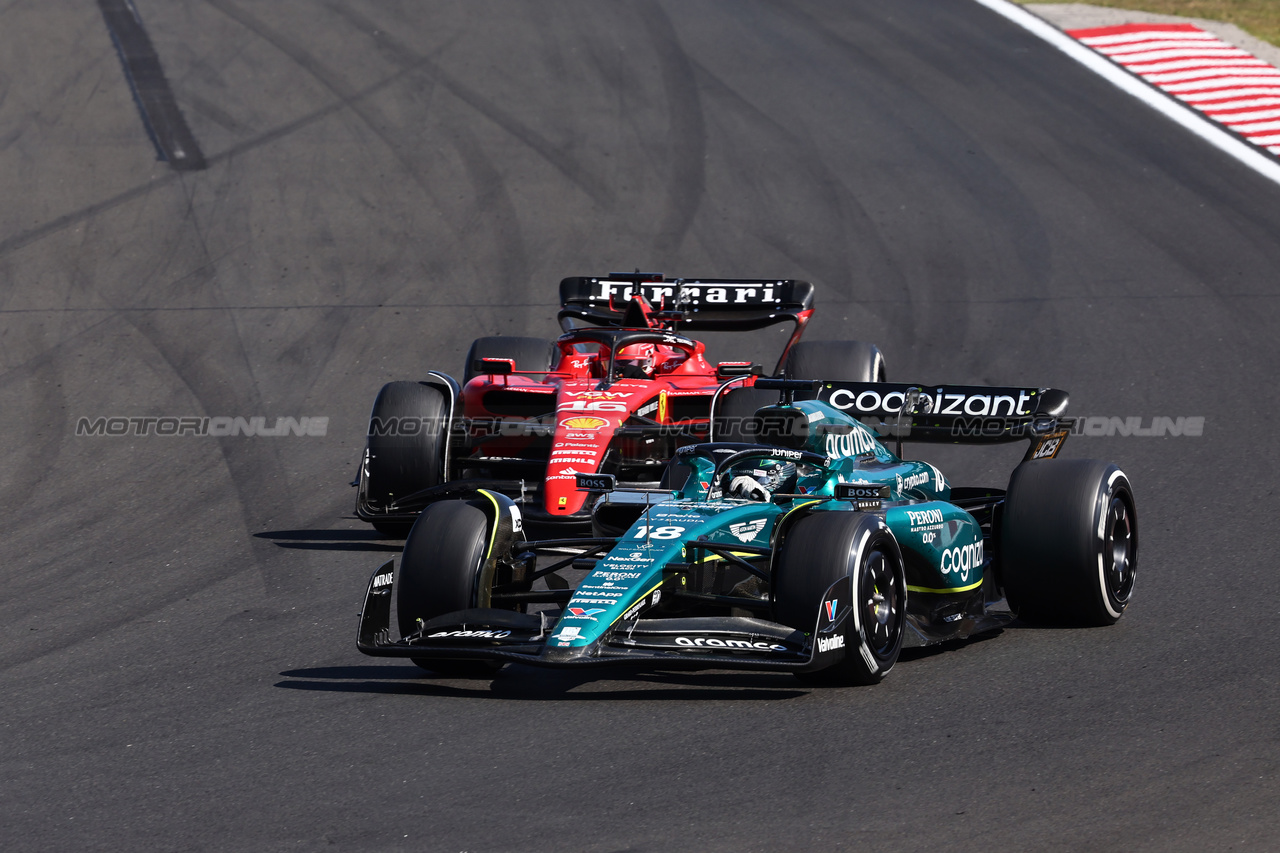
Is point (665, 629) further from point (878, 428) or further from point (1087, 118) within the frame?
point (1087, 118)

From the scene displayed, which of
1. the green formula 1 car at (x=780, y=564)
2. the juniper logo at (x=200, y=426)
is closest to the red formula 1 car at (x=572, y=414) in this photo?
the juniper logo at (x=200, y=426)

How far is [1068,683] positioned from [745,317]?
698 centimetres

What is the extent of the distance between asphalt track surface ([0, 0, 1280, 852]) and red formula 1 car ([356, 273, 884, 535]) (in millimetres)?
808

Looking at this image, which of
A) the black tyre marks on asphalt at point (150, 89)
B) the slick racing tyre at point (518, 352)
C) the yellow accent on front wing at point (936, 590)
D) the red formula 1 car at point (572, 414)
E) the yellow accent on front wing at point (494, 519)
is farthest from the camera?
the black tyre marks on asphalt at point (150, 89)

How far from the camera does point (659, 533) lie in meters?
7.74

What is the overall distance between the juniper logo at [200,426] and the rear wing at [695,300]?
2.73m

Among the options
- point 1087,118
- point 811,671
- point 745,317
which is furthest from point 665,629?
point 1087,118

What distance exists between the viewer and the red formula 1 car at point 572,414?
37.8ft

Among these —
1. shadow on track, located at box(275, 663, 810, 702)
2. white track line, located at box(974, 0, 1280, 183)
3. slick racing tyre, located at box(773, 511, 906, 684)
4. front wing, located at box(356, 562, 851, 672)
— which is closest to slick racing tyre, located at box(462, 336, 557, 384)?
shadow on track, located at box(275, 663, 810, 702)

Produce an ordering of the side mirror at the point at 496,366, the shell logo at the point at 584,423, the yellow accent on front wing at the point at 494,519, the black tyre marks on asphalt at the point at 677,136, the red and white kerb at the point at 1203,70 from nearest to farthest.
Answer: the yellow accent on front wing at the point at 494,519, the shell logo at the point at 584,423, the side mirror at the point at 496,366, the black tyre marks on asphalt at the point at 677,136, the red and white kerb at the point at 1203,70

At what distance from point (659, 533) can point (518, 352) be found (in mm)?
6643

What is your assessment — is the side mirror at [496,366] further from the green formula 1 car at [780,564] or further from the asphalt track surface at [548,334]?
the green formula 1 car at [780,564]

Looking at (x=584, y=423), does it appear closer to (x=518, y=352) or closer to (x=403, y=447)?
(x=403, y=447)

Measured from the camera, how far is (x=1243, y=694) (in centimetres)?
722
